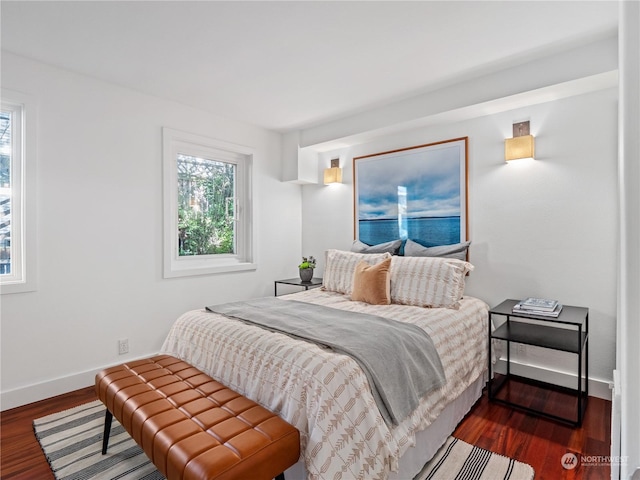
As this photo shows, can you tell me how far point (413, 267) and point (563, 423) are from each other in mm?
1412

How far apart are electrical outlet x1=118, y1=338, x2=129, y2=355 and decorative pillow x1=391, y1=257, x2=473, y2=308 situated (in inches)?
92.9

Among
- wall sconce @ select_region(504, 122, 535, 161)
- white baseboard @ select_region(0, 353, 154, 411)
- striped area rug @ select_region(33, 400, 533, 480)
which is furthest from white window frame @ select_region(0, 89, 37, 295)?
wall sconce @ select_region(504, 122, 535, 161)

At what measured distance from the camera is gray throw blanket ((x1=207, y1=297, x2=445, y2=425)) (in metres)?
1.65

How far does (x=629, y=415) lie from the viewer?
0.39 meters

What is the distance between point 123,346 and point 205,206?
159 centimetres

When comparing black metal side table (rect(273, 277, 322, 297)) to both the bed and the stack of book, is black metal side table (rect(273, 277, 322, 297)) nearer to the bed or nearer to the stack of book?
the bed

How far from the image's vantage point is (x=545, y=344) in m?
2.31

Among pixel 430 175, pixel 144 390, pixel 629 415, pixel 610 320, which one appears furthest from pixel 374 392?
pixel 430 175

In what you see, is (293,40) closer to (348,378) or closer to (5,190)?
(348,378)

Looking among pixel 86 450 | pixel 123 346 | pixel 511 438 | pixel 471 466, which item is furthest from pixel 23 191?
pixel 511 438

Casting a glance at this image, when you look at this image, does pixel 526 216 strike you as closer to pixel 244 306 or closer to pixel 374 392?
pixel 374 392

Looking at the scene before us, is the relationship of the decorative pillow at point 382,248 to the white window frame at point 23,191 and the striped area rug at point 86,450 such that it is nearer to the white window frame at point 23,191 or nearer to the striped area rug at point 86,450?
the striped area rug at point 86,450

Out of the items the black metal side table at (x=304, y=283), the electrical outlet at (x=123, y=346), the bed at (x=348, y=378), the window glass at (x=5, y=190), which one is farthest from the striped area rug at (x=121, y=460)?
the black metal side table at (x=304, y=283)

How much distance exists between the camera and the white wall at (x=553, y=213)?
99.7 inches
